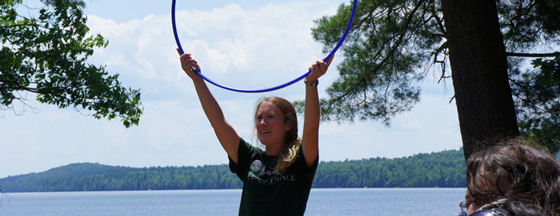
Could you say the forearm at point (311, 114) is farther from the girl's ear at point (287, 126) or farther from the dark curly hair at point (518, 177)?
the dark curly hair at point (518, 177)

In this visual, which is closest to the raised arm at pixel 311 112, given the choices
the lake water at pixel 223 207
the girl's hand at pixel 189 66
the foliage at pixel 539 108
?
the girl's hand at pixel 189 66

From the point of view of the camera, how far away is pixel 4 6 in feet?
26.5

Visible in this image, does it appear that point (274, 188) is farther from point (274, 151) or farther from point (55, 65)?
point (55, 65)

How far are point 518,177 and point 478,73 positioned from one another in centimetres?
298

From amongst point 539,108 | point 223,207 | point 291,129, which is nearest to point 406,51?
point 539,108

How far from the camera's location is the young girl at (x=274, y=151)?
2434mm

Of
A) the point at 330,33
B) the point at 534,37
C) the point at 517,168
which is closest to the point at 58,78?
the point at 330,33

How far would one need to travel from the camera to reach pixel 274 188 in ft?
8.04

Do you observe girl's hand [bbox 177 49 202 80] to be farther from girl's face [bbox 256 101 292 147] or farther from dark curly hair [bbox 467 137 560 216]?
dark curly hair [bbox 467 137 560 216]

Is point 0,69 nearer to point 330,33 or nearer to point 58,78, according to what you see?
point 58,78

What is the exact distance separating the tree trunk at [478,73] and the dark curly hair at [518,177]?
107 inches

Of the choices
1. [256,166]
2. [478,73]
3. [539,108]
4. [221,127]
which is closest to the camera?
[256,166]

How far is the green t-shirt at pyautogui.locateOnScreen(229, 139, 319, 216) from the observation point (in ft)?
7.89

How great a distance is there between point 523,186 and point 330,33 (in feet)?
18.9
